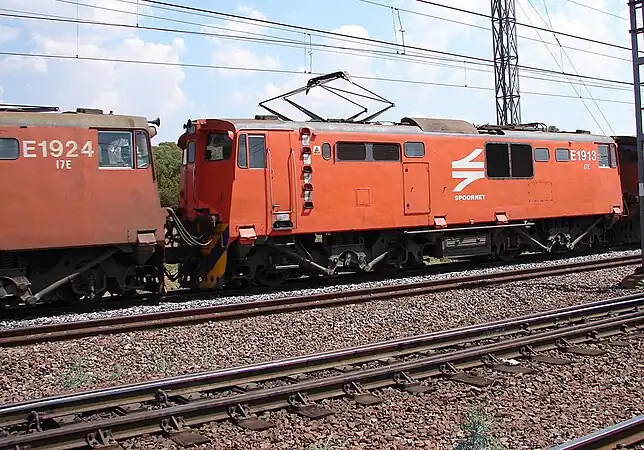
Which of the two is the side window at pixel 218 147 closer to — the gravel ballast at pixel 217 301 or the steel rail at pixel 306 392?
the gravel ballast at pixel 217 301

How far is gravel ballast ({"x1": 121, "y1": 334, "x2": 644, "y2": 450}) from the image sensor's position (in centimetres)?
573

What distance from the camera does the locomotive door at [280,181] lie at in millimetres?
14359

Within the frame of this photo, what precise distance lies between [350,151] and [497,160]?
15.4 feet

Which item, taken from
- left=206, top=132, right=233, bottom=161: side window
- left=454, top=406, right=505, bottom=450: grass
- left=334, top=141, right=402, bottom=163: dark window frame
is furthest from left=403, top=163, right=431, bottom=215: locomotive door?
left=454, top=406, right=505, bottom=450: grass

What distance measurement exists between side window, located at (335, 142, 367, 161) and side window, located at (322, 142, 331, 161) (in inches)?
6.6

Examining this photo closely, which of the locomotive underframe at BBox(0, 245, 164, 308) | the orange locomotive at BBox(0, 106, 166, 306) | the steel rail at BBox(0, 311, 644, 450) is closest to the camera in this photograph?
the steel rail at BBox(0, 311, 644, 450)

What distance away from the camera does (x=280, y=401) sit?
257 inches

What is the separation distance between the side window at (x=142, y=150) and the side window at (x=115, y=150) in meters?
0.12

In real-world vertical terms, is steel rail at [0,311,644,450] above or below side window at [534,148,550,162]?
below

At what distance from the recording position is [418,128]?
55.0 ft

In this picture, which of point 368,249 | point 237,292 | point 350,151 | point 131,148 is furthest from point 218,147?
point 368,249

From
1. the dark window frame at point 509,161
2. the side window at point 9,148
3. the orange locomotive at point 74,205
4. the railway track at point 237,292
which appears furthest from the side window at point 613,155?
the side window at point 9,148

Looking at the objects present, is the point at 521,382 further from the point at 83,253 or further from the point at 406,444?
the point at 83,253

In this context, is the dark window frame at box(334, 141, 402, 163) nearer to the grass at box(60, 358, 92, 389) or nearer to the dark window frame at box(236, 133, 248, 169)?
the dark window frame at box(236, 133, 248, 169)
